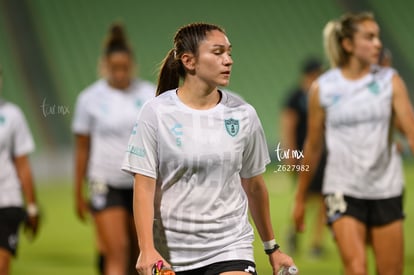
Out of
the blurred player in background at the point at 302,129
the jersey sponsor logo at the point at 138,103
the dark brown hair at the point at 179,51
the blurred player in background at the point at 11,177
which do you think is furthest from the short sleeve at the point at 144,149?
the blurred player in background at the point at 302,129

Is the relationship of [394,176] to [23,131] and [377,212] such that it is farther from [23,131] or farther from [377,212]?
[23,131]

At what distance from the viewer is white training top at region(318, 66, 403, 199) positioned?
657 centimetres

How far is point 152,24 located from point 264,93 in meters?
3.17

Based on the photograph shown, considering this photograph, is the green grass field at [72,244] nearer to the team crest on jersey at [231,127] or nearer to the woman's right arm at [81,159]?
the team crest on jersey at [231,127]

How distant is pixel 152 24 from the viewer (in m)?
18.4

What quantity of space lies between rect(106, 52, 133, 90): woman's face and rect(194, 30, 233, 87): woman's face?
3240mm

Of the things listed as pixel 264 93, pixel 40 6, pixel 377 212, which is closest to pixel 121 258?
Result: pixel 377 212

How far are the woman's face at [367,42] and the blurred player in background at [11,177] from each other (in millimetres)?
2212

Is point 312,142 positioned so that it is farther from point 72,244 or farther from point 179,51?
point 72,244

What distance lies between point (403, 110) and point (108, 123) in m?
2.40

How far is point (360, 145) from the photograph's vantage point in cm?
662

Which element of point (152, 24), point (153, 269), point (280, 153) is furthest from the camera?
point (152, 24)

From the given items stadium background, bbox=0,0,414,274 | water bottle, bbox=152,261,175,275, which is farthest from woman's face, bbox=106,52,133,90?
stadium background, bbox=0,0,414,274

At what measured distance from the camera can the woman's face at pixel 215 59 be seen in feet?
15.8
